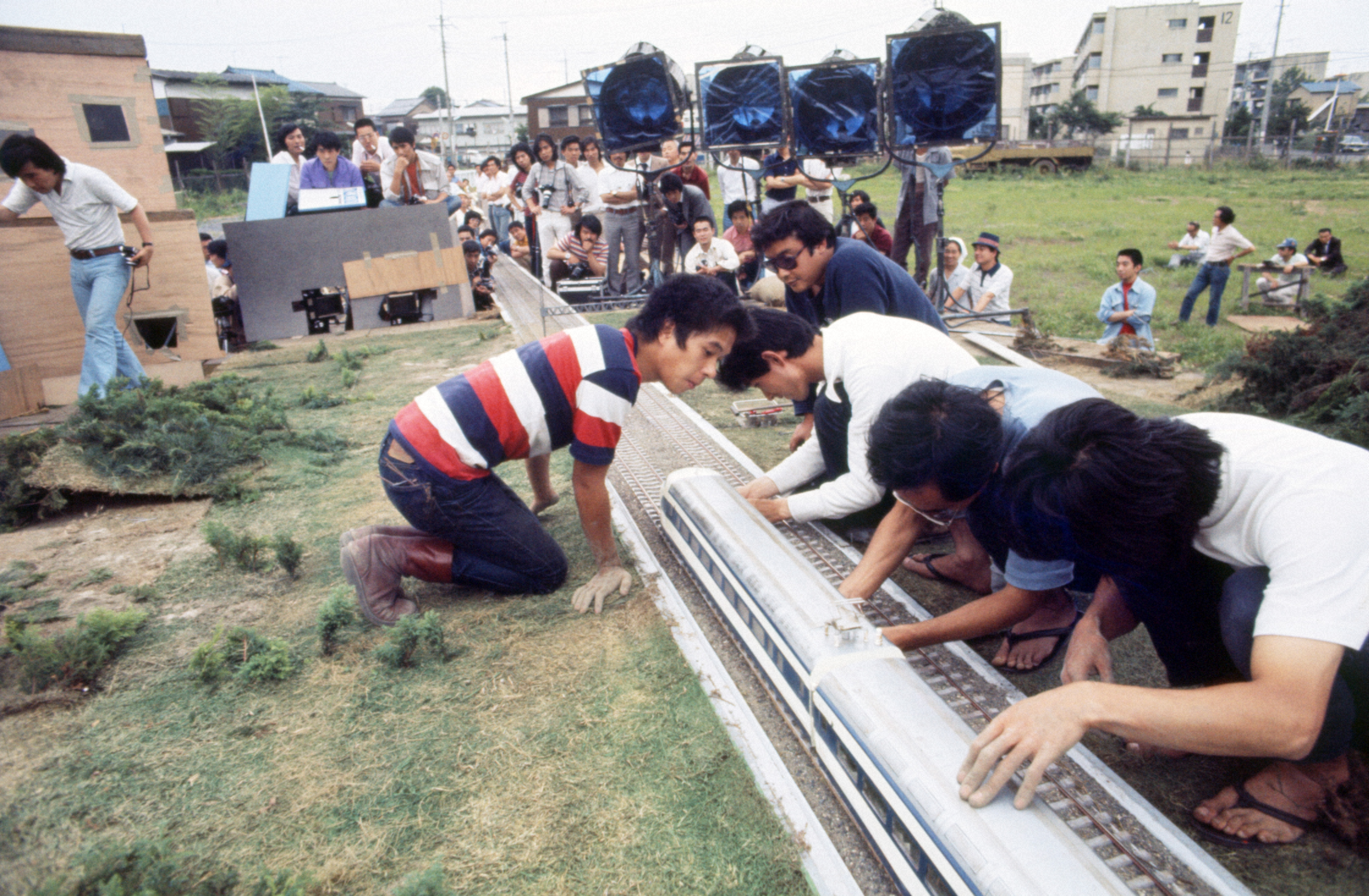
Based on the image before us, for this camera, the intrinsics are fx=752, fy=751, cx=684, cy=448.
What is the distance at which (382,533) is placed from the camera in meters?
2.65

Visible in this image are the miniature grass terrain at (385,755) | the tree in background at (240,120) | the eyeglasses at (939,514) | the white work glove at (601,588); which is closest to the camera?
the miniature grass terrain at (385,755)

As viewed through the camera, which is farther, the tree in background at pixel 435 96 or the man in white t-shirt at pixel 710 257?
the tree in background at pixel 435 96

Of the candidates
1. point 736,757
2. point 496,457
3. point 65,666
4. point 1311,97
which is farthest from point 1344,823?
point 1311,97

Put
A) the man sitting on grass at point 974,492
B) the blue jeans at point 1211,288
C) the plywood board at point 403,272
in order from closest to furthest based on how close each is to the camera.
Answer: the man sitting on grass at point 974,492 < the blue jeans at point 1211,288 < the plywood board at point 403,272

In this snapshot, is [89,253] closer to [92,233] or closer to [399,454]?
[92,233]

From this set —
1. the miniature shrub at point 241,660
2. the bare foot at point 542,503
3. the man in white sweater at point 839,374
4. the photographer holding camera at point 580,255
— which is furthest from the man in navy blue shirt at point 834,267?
the photographer holding camera at point 580,255

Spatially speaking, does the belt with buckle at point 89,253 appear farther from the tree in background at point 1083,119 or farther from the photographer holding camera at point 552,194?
the tree in background at point 1083,119

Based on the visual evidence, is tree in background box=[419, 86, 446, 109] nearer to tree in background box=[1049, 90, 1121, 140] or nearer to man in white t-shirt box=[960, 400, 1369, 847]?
tree in background box=[1049, 90, 1121, 140]

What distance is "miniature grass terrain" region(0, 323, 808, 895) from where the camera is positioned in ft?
5.42

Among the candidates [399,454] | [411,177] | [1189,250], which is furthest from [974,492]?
[1189,250]

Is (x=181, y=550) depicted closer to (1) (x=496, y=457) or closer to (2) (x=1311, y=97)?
(1) (x=496, y=457)

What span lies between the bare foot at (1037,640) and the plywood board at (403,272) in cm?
770

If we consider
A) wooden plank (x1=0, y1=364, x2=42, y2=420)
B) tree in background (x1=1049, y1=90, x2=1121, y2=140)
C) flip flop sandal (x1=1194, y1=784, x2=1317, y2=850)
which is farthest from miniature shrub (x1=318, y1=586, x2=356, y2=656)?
tree in background (x1=1049, y1=90, x2=1121, y2=140)

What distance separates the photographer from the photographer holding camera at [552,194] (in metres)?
9.51
